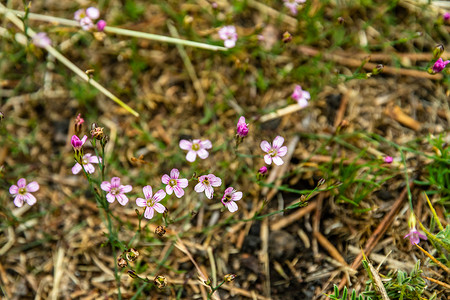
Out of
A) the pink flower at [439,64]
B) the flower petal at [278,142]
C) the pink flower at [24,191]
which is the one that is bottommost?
the pink flower at [24,191]

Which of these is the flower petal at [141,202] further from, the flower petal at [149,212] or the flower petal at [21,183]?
the flower petal at [21,183]

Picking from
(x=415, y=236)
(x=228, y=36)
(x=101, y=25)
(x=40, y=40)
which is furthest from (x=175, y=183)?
(x=40, y=40)

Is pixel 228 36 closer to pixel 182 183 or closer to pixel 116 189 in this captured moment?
pixel 182 183

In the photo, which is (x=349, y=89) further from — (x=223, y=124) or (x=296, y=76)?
(x=223, y=124)

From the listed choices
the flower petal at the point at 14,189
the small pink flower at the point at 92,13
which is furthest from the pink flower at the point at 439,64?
the flower petal at the point at 14,189

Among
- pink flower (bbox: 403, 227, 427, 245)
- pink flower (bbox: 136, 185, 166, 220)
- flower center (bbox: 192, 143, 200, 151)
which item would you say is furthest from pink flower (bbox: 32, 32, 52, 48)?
pink flower (bbox: 403, 227, 427, 245)

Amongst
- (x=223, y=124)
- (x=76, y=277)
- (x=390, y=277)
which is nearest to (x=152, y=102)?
(x=223, y=124)
